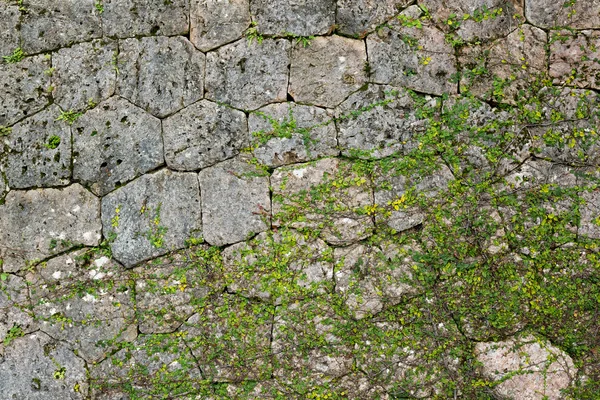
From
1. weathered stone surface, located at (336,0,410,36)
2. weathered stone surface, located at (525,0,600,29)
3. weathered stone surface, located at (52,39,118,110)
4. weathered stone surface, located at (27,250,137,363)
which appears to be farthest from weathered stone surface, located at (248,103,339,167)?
weathered stone surface, located at (525,0,600,29)

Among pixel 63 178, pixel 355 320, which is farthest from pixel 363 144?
pixel 63 178

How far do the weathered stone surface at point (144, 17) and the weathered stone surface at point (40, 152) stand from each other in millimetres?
585

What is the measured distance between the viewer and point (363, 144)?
3285 millimetres

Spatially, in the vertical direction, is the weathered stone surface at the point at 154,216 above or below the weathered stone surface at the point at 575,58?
below

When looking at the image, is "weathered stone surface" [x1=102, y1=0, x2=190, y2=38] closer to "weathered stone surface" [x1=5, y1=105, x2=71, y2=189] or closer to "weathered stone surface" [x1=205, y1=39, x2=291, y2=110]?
"weathered stone surface" [x1=205, y1=39, x2=291, y2=110]

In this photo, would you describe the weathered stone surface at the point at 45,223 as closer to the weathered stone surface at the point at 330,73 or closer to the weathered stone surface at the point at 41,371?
the weathered stone surface at the point at 41,371

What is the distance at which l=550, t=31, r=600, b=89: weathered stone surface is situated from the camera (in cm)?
328

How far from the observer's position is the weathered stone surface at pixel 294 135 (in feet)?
10.8

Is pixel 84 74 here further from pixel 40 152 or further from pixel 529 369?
pixel 529 369

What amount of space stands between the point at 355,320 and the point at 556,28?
191 cm

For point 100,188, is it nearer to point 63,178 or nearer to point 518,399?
point 63,178

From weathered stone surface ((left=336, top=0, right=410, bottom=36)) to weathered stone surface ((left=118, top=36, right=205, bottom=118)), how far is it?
31.3 inches

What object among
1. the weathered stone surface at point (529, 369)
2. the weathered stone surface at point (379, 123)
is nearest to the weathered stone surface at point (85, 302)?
the weathered stone surface at point (379, 123)

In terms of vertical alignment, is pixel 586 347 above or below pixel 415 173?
below
